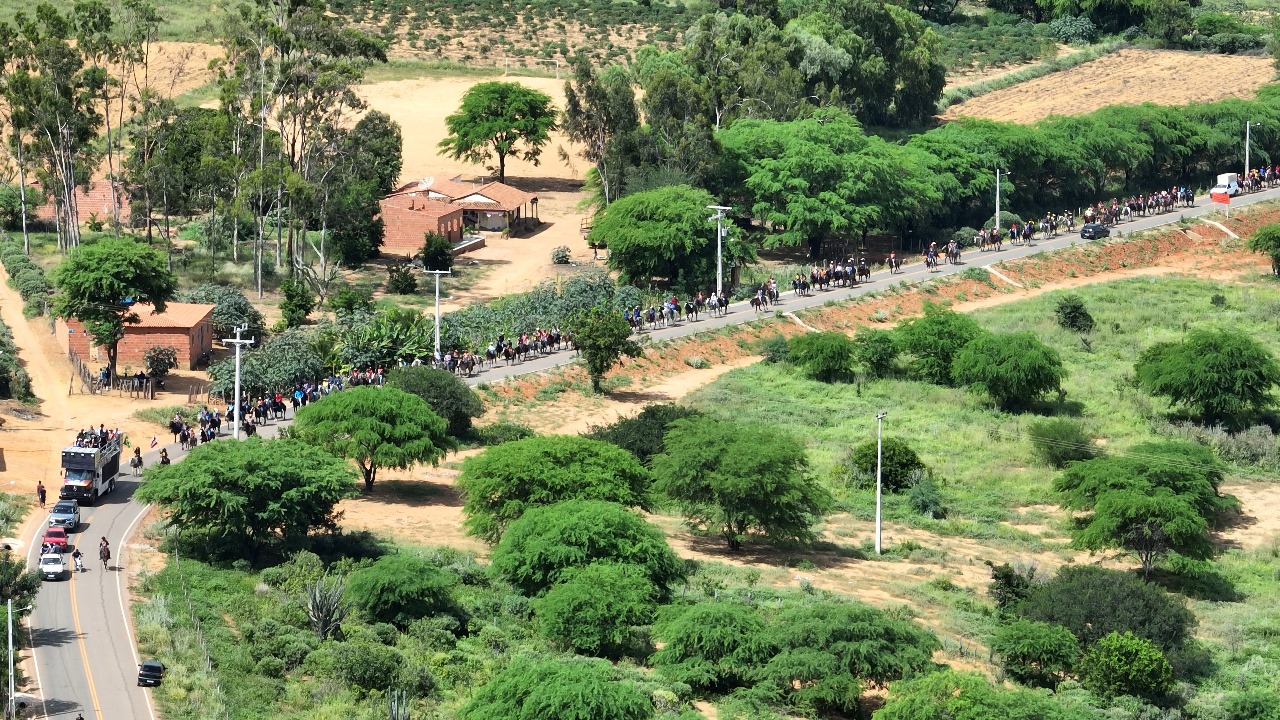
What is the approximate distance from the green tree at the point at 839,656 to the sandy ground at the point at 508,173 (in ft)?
147

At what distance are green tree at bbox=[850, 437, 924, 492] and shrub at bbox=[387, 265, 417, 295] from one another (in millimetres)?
29547

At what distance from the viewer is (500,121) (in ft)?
390

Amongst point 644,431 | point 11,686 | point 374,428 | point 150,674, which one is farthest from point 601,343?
point 11,686

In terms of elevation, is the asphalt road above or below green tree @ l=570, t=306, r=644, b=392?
below

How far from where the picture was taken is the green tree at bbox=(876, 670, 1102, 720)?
151 feet

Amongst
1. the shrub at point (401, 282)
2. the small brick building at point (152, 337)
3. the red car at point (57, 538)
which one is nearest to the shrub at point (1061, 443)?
the shrub at point (401, 282)

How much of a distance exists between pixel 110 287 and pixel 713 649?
35.7 metres

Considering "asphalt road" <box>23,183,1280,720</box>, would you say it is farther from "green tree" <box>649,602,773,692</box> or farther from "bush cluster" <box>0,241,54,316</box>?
"bush cluster" <box>0,241,54,316</box>

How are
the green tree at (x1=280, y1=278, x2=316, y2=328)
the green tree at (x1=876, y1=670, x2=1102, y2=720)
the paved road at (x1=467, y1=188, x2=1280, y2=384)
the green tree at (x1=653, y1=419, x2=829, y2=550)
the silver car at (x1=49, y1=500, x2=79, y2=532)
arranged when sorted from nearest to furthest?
the green tree at (x1=876, y1=670, x2=1102, y2=720), the silver car at (x1=49, y1=500, x2=79, y2=532), the green tree at (x1=653, y1=419, x2=829, y2=550), the paved road at (x1=467, y1=188, x2=1280, y2=384), the green tree at (x1=280, y1=278, x2=316, y2=328)

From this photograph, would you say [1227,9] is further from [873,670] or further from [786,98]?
[873,670]

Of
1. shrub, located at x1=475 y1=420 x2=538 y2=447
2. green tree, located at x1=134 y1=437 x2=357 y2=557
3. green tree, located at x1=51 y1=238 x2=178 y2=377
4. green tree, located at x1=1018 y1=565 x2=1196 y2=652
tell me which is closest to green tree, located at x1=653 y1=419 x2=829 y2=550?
shrub, located at x1=475 y1=420 x2=538 y2=447

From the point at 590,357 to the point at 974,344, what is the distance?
16.0 metres

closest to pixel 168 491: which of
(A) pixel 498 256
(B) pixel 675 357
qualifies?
(B) pixel 675 357

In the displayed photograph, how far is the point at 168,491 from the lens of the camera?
58031 mm
